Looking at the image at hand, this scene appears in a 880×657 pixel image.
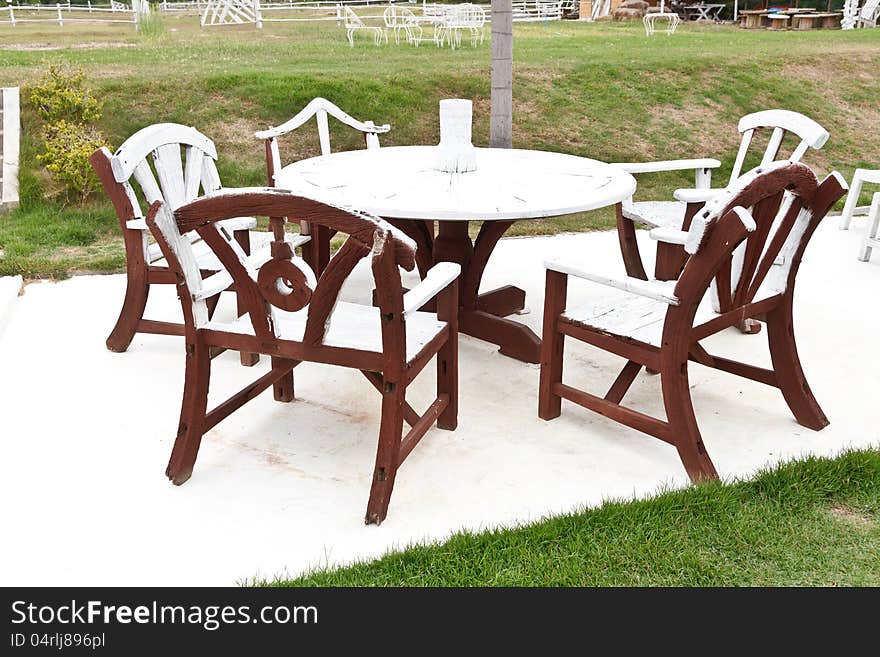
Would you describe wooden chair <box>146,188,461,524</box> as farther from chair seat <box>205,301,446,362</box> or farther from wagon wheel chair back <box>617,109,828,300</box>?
wagon wheel chair back <box>617,109,828,300</box>

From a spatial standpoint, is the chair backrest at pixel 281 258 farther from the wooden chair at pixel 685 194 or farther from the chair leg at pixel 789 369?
the wooden chair at pixel 685 194

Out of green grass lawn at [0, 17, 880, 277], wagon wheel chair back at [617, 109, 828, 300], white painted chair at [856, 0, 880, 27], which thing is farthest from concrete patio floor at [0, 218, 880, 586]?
white painted chair at [856, 0, 880, 27]

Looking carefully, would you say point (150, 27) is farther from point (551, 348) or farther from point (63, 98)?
point (551, 348)

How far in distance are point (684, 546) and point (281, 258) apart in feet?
4.51

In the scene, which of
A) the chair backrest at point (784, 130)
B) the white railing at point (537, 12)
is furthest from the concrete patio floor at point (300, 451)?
the white railing at point (537, 12)

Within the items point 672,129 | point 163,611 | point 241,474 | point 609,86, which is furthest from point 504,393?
point 609,86

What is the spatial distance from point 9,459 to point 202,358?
32.9 inches

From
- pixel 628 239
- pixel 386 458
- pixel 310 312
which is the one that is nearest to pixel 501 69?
pixel 628 239

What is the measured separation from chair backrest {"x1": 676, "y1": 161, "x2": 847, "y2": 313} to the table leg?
1044 mm

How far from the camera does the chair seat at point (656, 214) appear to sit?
4.09 metres

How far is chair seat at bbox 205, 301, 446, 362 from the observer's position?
8.27 feet

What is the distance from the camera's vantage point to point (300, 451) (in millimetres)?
2941

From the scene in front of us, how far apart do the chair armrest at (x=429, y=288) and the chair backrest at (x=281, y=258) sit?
2.3 inches

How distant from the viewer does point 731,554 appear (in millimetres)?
2342
